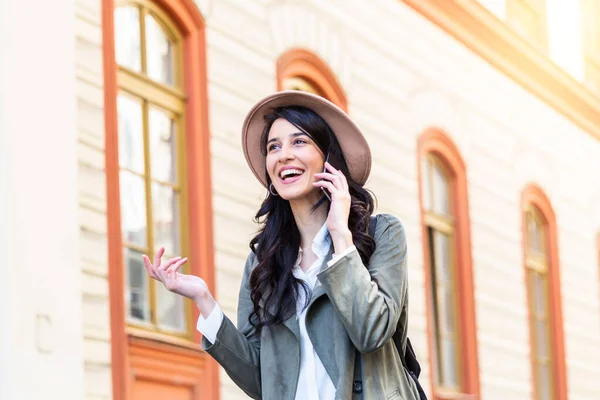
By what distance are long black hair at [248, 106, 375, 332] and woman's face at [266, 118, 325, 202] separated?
31 millimetres

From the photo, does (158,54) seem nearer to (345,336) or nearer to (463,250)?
(463,250)

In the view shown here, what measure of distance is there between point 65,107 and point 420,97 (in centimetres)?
675

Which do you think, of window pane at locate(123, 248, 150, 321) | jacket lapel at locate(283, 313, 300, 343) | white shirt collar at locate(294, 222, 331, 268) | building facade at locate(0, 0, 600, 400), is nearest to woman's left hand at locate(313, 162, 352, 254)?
white shirt collar at locate(294, 222, 331, 268)

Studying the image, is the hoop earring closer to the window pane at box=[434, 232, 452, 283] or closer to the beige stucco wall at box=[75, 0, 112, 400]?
the beige stucco wall at box=[75, 0, 112, 400]

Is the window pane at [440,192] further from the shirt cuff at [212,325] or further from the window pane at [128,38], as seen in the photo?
the shirt cuff at [212,325]

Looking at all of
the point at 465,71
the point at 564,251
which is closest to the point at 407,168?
the point at 465,71

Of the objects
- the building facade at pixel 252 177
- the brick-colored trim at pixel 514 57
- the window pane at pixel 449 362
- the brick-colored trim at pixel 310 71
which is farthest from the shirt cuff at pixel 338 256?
the window pane at pixel 449 362

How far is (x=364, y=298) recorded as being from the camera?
449 cm

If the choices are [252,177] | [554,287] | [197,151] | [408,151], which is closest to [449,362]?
[408,151]

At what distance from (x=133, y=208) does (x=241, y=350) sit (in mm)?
5399

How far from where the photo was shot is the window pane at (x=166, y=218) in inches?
409

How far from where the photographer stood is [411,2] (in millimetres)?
15258

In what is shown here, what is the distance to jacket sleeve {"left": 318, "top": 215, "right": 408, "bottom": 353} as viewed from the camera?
4477 millimetres

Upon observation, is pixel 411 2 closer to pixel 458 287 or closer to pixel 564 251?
pixel 458 287
